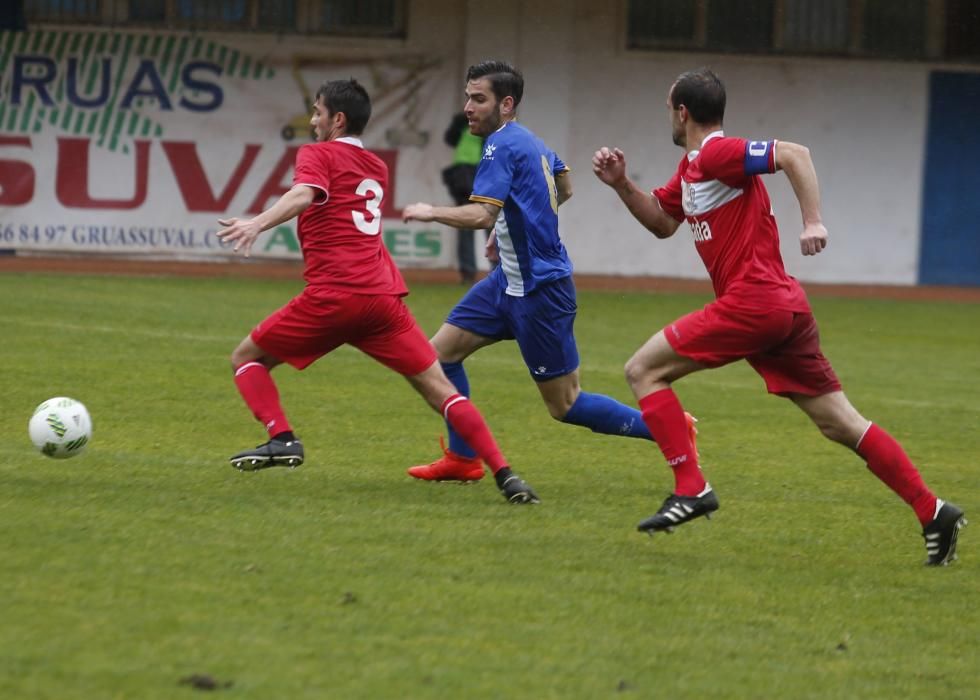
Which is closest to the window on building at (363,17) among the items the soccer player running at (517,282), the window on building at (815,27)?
the window on building at (815,27)

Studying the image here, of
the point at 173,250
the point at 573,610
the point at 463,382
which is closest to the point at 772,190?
the point at 173,250

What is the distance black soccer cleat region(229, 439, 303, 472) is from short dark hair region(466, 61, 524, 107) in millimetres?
1782

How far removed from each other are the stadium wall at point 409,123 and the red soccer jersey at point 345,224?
13.9 meters

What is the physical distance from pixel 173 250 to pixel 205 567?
15757 millimetres

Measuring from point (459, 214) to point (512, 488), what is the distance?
119cm

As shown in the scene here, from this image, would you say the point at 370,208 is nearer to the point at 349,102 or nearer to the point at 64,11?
the point at 349,102

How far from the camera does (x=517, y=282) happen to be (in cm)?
745

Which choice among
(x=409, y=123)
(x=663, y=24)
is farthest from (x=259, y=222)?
(x=663, y=24)

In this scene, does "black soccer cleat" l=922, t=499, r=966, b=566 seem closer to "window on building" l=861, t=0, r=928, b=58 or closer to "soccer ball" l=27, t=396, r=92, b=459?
"soccer ball" l=27, t=396, r=92, b=459

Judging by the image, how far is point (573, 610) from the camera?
5277 mm

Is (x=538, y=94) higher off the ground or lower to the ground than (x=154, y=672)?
higher

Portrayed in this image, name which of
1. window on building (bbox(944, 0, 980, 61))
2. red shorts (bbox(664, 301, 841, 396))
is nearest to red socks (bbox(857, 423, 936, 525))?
red shorts (bbox(664, 301, 841, 396))

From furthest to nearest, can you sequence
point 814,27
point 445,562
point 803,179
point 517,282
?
point 814,27 → point 517,282 → point 803,179 → point 445,562

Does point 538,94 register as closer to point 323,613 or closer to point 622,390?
point 622,390
